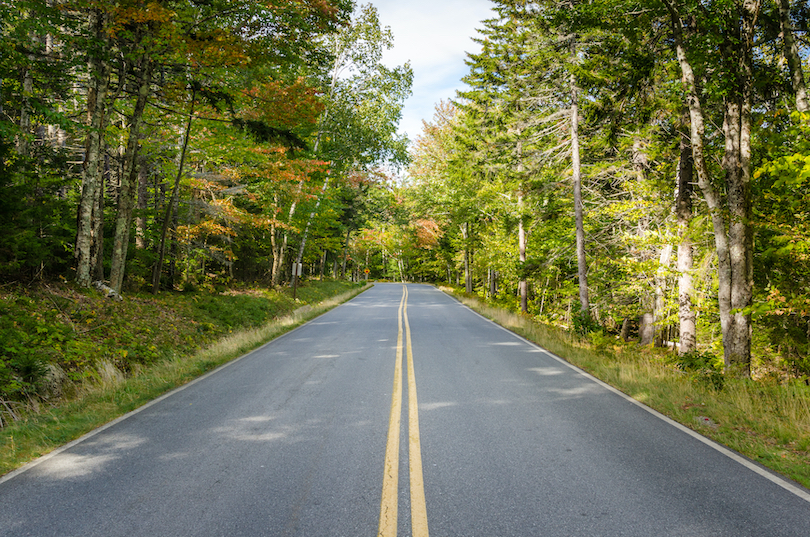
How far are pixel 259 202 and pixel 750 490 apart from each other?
20.2 metres

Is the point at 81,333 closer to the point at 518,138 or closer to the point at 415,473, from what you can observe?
the point at 415,473

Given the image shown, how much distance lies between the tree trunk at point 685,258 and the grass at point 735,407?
9.14 ft

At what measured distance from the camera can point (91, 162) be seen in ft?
32.8

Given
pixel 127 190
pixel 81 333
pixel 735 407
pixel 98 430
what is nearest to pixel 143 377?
pixel 81 333

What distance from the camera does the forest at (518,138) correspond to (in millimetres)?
7699

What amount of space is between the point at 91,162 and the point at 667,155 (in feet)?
50.0

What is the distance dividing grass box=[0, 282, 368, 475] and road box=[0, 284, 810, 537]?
338mm

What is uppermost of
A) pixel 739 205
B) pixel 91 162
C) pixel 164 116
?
pixel 164 116

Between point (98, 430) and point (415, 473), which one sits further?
point (98, 430)

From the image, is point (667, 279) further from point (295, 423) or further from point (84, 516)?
point (84, 516)

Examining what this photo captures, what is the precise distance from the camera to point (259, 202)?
794 inches

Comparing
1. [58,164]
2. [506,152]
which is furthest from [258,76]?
[506,152]

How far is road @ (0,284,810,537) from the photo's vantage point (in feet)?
10.2

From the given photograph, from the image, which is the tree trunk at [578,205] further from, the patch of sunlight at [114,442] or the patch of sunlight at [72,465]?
the patch of sunlight at [72,465]
